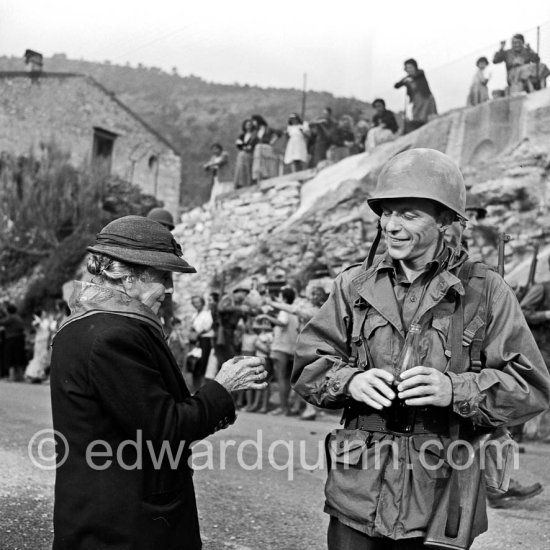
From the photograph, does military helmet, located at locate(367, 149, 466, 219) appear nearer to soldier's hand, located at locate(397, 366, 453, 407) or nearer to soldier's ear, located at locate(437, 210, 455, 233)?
soldier's ear, located at locate(437, 210, 455, 233)

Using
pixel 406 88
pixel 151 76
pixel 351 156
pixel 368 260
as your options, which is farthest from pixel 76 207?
pixel 151 76

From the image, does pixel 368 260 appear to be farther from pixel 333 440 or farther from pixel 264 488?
pixel 264 488

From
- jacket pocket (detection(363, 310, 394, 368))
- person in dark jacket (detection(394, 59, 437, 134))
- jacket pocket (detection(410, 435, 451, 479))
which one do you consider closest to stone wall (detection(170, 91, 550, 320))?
person in dark jacket (detection(394, 59, 437, 134))

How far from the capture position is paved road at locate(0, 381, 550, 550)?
4.86 m

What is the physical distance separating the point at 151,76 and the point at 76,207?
6766 centimetres

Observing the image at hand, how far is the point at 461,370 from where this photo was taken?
2723 mm

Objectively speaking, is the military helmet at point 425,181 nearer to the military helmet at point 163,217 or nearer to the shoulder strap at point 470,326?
the shoulder strap at point 470,326

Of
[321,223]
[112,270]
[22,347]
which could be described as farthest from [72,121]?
[112,270]

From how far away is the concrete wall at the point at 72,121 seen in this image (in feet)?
105

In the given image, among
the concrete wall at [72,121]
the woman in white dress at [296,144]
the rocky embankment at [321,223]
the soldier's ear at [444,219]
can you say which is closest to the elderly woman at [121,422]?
the soldier's ear at [444,219]

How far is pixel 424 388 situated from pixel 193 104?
76064mm

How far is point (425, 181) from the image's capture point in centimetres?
286

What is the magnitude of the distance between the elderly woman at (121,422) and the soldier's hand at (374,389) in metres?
0.50

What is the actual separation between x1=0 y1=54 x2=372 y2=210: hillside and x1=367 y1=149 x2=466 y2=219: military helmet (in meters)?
48.8
